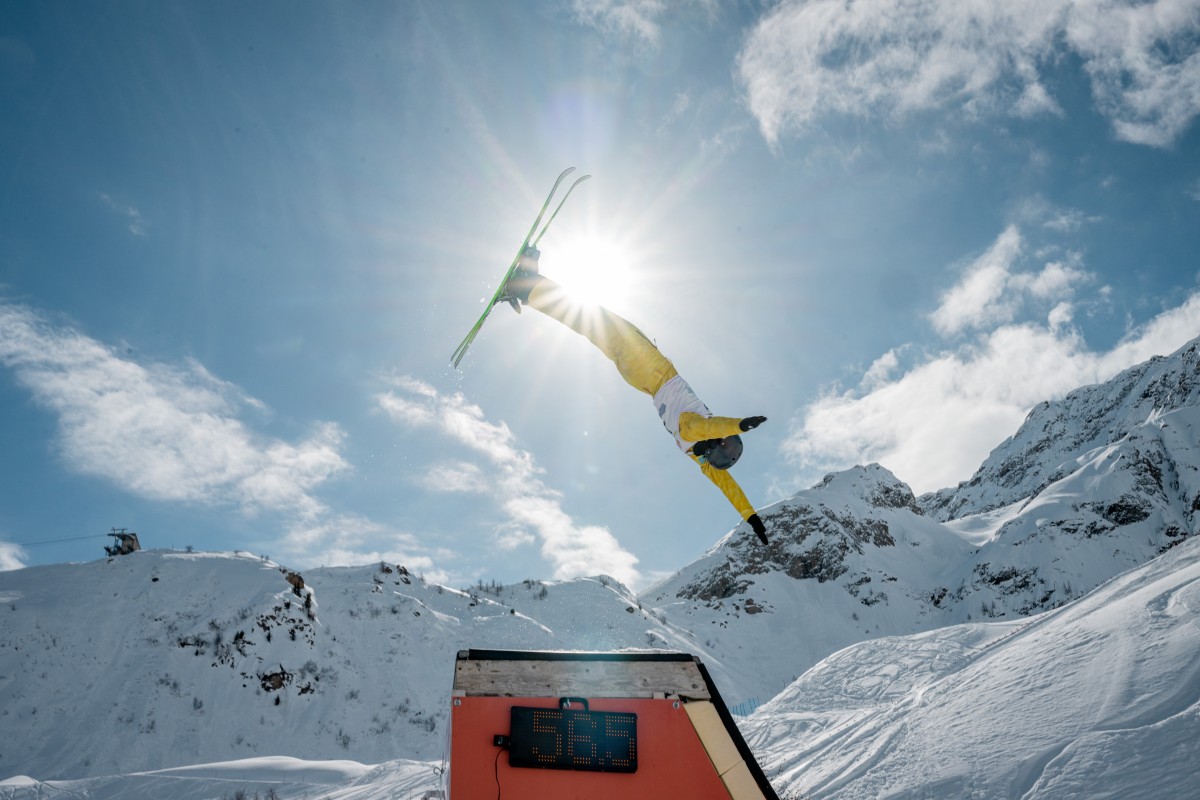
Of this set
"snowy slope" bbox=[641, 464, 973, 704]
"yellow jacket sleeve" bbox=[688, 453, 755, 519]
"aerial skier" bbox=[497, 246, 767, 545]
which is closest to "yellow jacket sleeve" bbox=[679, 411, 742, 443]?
"aerial skier" bbox=[497, 246, 767, 545]

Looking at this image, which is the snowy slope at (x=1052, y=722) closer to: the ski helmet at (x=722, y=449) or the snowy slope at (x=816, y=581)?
the ski helmet at (x=722, y=449)

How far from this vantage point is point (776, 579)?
4369 centimetres

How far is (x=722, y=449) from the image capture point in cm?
514

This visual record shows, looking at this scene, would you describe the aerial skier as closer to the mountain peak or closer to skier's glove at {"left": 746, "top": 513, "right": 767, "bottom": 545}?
skier's glove at {"left": 746, "top": 513, "right": 767, "bottom": 545}

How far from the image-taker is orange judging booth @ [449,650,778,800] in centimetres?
323

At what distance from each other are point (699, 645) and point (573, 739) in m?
28.5

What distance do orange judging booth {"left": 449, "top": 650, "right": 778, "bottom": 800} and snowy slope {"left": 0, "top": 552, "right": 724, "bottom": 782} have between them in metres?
14.4

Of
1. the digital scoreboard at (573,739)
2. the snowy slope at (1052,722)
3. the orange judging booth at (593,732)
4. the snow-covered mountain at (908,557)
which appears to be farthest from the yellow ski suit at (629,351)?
the snow-covered mountain at (908,557)

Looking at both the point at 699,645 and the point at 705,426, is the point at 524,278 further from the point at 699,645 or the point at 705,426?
the point at 699,645

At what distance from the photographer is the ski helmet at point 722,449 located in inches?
202

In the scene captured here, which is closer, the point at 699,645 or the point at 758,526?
the point at 758,526

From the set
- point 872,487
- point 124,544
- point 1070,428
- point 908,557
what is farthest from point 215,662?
point 1070,428

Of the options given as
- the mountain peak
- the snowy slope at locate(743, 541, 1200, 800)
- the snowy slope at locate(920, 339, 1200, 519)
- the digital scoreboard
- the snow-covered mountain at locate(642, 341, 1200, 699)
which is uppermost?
the snowy slope at locate(920, 339, 1200, 519)

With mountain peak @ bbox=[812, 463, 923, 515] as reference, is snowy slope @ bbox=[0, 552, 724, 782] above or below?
below
